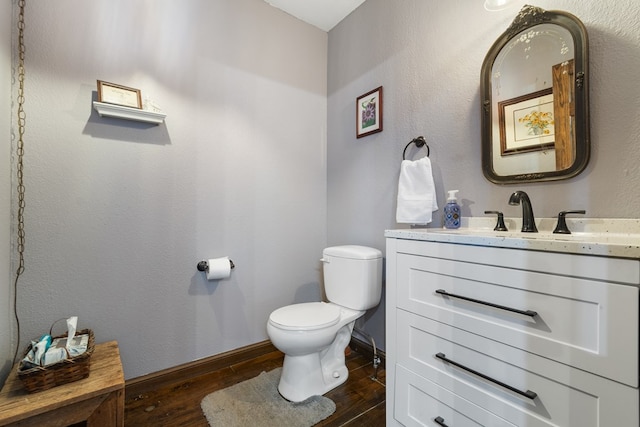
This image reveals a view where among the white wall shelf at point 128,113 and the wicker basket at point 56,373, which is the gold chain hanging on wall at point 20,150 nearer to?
the white wall shelf at point 128,113

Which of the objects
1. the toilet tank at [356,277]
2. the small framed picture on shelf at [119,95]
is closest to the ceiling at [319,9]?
the small framed picture on shelf at [119,95]

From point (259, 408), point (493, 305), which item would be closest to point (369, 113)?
point (493, 305)

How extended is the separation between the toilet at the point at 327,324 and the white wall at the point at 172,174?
0.48m

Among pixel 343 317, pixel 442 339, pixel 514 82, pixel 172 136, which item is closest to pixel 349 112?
pixel 514 82

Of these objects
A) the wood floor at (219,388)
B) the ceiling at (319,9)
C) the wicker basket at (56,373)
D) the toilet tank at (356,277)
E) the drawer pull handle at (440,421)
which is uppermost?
the ceiling at (319,9)

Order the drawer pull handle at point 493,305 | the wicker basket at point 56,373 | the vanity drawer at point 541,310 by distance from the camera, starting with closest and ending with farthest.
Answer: the vanity drawer at point 541,310, the drawer pull handle at point 493,305, the wicker basket at point 56,373

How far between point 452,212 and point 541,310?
2.16ft

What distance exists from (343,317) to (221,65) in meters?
1.79

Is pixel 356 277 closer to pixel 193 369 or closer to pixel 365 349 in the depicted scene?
pixel 365 349

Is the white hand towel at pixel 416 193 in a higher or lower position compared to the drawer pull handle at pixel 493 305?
higher

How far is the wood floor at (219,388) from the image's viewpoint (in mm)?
1329

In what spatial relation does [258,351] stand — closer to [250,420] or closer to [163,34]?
[250,420]

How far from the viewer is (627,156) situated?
37.4 inches

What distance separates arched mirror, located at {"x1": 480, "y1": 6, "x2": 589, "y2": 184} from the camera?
1043mm
